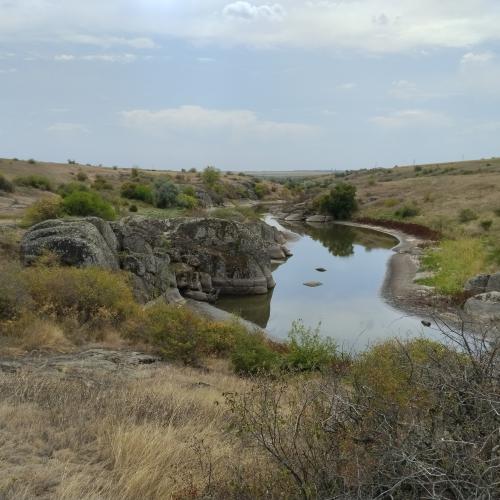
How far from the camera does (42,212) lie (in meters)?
28.6

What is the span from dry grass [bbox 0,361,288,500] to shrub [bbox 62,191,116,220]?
78.5 feet

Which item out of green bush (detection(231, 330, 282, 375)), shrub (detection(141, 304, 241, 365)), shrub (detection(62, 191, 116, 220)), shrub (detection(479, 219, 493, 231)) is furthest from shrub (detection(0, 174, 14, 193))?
shrub (detection(479, 219, 493, 231))

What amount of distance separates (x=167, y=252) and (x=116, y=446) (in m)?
25.4

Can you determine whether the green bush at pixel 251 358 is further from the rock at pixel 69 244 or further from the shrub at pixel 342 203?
the shrub at pixel 342 203

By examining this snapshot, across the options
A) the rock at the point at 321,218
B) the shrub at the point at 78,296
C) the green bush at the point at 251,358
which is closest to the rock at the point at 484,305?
the green bush at the point at 251,358

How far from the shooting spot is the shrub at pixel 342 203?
74.6m

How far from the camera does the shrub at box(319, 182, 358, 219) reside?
7462cm

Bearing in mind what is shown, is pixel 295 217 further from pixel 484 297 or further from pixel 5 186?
pixel 484 297

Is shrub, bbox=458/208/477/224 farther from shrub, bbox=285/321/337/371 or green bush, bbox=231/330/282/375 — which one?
green bush, bbox=231/330/282/375

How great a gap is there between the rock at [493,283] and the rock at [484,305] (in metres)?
1.33

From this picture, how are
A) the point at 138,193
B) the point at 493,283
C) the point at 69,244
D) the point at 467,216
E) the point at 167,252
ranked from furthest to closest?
1. the point at 138,193
2. the point at 467,216
3. the point at 167,252
4. the point at 493,283
5. the point at 69,244

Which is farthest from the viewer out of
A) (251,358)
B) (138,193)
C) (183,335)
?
(138,193)

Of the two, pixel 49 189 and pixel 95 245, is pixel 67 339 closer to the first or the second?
pixel 95 245

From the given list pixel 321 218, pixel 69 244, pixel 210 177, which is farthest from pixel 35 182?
pixel 210 177
